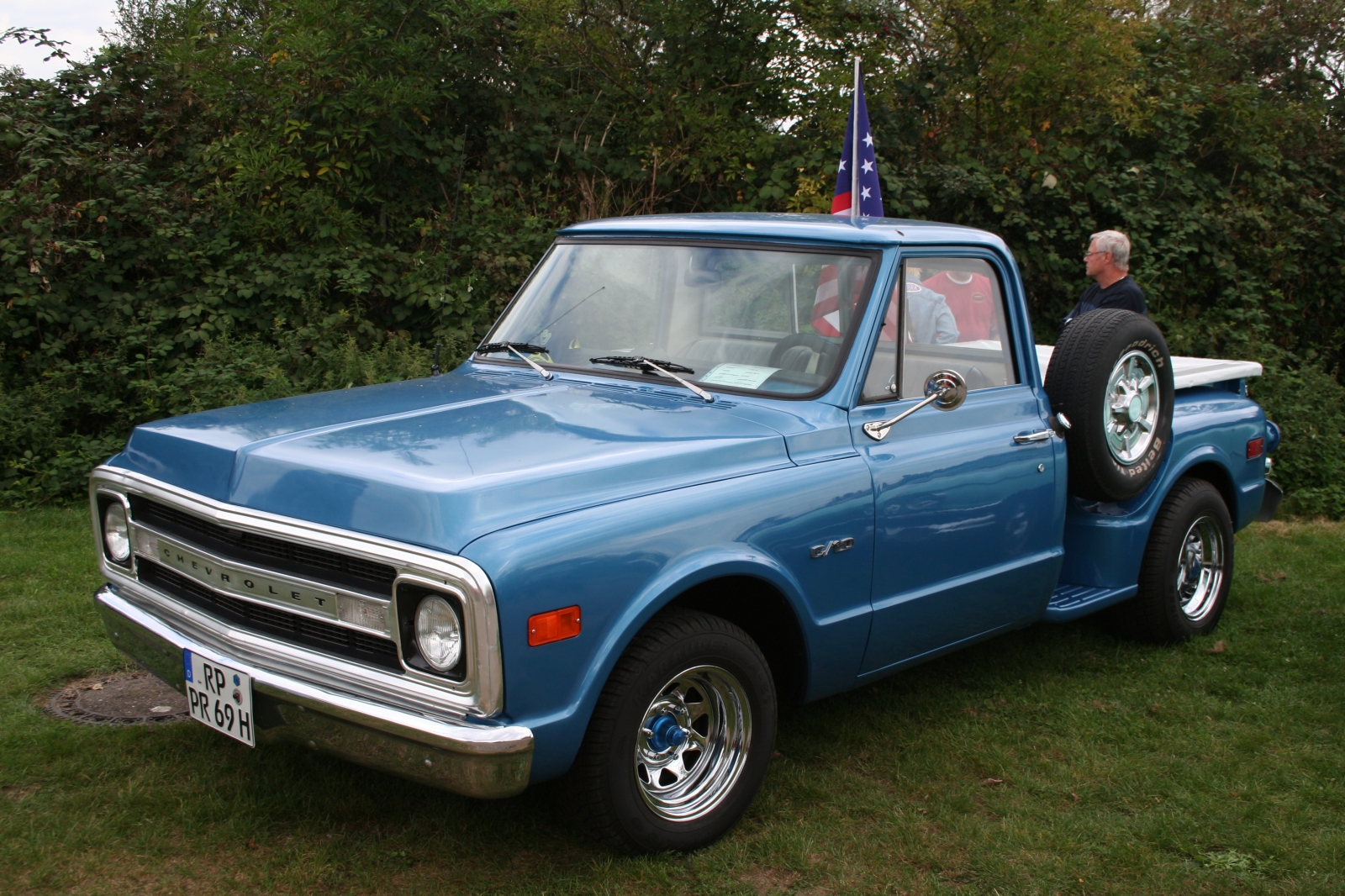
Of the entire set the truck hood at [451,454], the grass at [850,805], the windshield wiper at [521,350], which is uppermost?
the windshield wiper at [521,350]

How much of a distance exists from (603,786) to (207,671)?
111cm

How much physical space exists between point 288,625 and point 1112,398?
321cm

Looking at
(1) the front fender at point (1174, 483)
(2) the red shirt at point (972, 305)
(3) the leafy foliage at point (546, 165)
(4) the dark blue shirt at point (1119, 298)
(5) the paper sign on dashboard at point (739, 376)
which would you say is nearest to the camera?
(5) the paper sign on dashboard at point (739, 376)

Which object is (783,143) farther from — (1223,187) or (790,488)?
(790,488)

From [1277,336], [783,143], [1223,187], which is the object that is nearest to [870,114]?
[783,143]

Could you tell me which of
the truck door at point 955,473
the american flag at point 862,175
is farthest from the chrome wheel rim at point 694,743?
the american flag at point 862,175

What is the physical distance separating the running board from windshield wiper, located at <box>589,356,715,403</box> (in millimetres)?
1740

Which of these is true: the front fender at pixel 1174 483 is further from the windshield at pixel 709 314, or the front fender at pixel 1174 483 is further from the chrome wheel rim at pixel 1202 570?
the windshield at pixel 709 314

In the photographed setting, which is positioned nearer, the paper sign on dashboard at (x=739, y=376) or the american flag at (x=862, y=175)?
the paper sign on dashboard at (x=739, y=376)

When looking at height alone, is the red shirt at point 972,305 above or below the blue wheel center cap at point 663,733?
above

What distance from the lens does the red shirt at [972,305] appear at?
4266 mm

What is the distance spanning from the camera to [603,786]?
9.92ft

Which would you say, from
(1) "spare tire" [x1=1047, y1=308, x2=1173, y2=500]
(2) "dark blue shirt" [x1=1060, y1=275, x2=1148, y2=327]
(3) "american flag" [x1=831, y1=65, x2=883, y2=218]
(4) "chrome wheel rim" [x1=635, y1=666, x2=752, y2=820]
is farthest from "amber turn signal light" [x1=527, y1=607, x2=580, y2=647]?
(3) "american flag" [x1=831, y1=65, x2=883, y2=218]

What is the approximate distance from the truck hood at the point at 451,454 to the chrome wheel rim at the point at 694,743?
2.04ft
